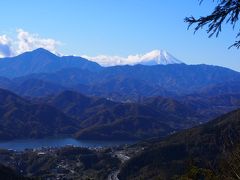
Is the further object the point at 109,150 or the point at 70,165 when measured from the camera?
the point at 109,150

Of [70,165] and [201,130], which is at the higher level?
[201,130]

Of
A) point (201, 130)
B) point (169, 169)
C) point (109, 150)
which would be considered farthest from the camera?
point (109, 150)

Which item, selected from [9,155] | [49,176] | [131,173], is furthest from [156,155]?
[9,155]

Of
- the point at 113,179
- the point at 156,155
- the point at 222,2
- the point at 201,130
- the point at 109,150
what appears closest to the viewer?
the point at 222,2

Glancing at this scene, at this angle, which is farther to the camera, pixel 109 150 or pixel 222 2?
pixel 109 150

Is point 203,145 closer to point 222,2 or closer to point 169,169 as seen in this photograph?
point 169,169

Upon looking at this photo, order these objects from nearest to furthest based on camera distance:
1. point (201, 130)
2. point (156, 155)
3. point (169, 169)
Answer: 1. point (169, 169)
2. point (156, 155)
3. point (201, 130)

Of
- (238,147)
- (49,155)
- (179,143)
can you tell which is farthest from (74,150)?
(238,147)

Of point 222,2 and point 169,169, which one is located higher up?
point 222,2

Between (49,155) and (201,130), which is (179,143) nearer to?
(201,130)
